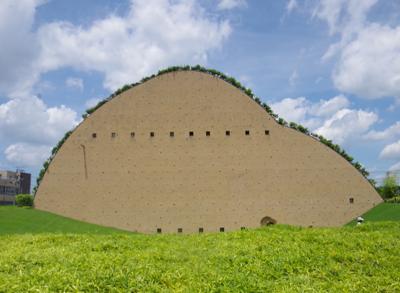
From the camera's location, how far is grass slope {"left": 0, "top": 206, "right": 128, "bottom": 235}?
12.9 metres

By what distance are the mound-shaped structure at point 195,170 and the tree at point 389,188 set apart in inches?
28.6

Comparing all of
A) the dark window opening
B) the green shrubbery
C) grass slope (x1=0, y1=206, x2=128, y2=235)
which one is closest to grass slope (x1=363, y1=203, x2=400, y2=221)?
the dark window opening

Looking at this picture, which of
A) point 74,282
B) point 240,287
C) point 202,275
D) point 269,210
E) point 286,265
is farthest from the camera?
point 269,210

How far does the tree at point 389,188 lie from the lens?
1546 centimetres

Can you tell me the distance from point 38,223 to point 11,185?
3062cm

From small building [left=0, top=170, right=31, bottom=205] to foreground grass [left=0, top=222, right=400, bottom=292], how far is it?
36.9m

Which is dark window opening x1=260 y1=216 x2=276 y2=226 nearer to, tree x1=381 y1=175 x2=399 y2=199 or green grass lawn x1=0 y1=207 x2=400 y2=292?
tree x1=381 y1=175 x2=399 y2=199

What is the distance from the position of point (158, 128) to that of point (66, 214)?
4716 millimetres

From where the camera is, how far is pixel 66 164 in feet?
51.7

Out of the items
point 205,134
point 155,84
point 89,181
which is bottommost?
point 89,181

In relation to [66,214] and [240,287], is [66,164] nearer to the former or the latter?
[66,214]

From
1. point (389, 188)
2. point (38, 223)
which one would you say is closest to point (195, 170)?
point (38, 223)

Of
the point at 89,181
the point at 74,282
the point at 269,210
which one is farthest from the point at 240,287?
the point at 89,181

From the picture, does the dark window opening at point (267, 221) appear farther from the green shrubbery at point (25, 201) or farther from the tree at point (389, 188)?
the green shrubbery at point (25, 201)
